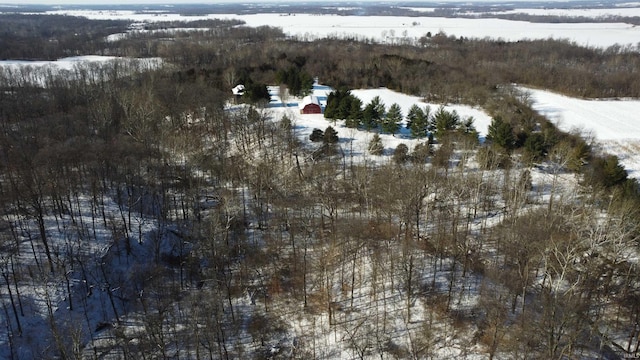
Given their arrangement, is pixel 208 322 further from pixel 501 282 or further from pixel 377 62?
pixel 377 62

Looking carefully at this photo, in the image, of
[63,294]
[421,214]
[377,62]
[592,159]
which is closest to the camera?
[63,294]

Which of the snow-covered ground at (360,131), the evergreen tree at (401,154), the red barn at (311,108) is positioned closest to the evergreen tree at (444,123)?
the snow-covered ground at (360,131)

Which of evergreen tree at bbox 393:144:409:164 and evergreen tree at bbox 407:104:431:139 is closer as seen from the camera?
evergreen tree at bbox 393:144:409:164

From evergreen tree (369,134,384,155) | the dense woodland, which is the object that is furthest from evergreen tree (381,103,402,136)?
evergreen tree (369,134,384,155)

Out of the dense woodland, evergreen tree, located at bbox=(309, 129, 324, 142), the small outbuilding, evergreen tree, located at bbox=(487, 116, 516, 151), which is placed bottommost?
the dense woodland

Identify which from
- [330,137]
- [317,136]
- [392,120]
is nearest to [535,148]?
[392,120]

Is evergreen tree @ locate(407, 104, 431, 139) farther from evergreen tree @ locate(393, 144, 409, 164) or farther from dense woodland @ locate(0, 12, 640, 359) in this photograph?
evergreen tree @ locate(393, 144, 409, 164)

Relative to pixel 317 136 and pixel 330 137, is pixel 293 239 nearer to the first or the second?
pixel 330 137

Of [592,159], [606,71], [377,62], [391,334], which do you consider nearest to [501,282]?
[391,334]
